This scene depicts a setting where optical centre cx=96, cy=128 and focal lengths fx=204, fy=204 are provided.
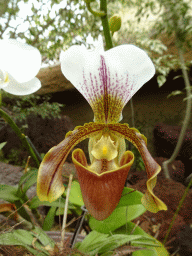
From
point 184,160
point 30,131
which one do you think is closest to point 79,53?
point 30,131

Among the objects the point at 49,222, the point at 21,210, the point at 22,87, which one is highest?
the point at 22,87

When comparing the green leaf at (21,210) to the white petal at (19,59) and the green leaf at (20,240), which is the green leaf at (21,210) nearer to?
the green leaf at (20,240)

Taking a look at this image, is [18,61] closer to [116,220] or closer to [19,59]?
[19,59]

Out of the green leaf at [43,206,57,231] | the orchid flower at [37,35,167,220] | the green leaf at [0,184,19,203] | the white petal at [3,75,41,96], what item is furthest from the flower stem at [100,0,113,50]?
the green leaf at [43,206,57,231]

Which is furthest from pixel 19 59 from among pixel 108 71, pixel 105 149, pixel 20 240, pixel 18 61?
pixel 20 240

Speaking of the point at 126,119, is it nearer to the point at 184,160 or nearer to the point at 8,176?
the point at 184,160

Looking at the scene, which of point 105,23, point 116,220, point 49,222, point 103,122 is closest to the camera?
point 105,23

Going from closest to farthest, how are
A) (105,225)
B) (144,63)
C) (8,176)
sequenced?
(144,63) → (105,225) → (8,176)
